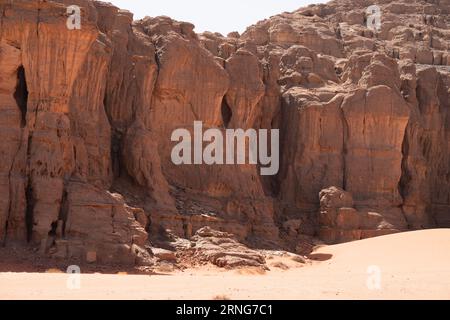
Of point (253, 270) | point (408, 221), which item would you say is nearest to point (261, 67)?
point (408, 221)

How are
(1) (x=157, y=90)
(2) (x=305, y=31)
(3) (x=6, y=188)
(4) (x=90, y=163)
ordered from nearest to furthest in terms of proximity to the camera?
1. (3) (x=6, y=188)
2. (4) (x=90, y=163)
3. (1) (x=157, y=90)
4. (2) (x=305, y=31)

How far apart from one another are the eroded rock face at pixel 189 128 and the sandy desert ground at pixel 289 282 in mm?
3280

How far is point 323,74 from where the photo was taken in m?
43.9

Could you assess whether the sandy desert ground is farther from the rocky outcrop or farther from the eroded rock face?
the eroded rock face

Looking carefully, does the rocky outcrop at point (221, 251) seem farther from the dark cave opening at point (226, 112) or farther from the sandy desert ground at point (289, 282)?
the dark cave opening at point (226, 112)

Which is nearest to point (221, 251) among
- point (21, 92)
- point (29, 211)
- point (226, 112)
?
point (29, 211)

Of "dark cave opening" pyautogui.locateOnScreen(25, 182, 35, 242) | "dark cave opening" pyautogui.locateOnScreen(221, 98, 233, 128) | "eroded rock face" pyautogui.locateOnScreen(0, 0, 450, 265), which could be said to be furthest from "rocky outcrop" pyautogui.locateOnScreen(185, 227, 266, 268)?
"dark cave opening" pyautogui.locateOnScreen(221, 98, 233, 128)

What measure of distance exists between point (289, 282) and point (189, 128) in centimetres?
1424

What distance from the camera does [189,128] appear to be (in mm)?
35375

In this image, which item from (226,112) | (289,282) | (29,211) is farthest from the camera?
(226,112)

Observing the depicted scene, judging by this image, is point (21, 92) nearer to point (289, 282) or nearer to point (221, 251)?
point (221, 251)

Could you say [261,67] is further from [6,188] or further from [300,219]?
[6,188]
